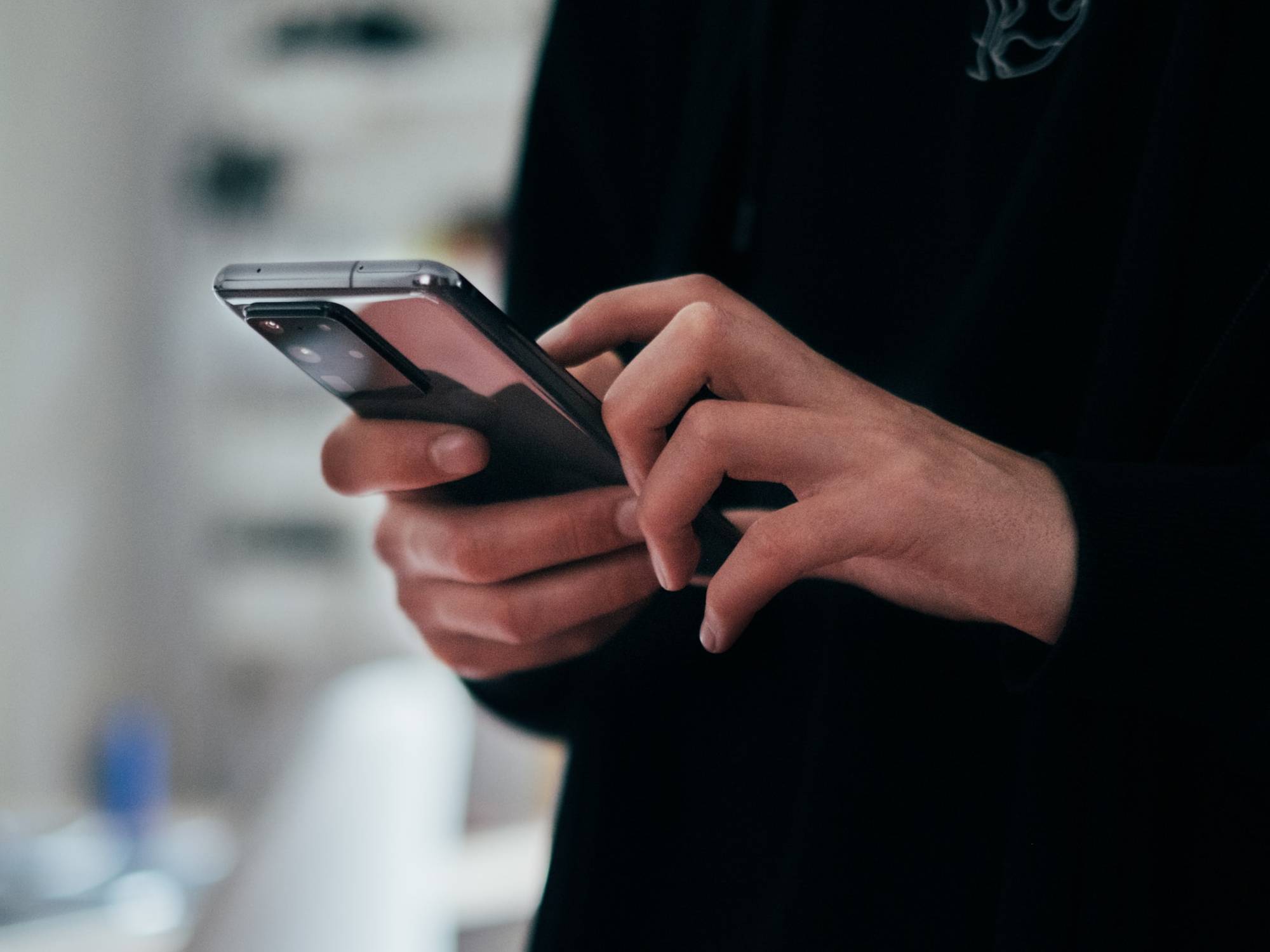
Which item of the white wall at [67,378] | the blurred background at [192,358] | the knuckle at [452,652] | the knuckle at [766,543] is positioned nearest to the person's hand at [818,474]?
the knuckle at [766,543]

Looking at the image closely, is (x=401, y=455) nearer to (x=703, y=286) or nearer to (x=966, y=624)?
(x=703, y=286)

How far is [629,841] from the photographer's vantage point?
549 mm

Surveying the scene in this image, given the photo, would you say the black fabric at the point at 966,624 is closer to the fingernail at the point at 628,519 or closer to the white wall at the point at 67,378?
→ the fingernail at the point at 628,519

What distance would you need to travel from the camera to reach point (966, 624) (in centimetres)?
43

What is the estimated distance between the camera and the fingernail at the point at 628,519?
0.44 meters

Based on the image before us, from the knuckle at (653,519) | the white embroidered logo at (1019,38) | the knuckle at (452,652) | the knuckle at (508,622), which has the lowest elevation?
the knuckle at (452,652)

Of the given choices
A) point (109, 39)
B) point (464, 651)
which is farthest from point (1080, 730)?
point (109, 39)

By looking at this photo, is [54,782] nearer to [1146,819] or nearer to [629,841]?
[629,841]

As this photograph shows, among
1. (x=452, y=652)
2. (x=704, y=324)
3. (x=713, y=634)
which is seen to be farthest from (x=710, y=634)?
(x=452, y=652)

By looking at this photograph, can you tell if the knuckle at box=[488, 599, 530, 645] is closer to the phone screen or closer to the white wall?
the phone screen

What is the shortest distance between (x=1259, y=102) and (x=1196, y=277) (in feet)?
0.24

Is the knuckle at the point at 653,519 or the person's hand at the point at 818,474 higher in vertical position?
the person's hand at the point at 818,474

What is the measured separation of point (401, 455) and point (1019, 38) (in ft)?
1.17

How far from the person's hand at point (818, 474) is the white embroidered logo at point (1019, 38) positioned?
0.21 metres
